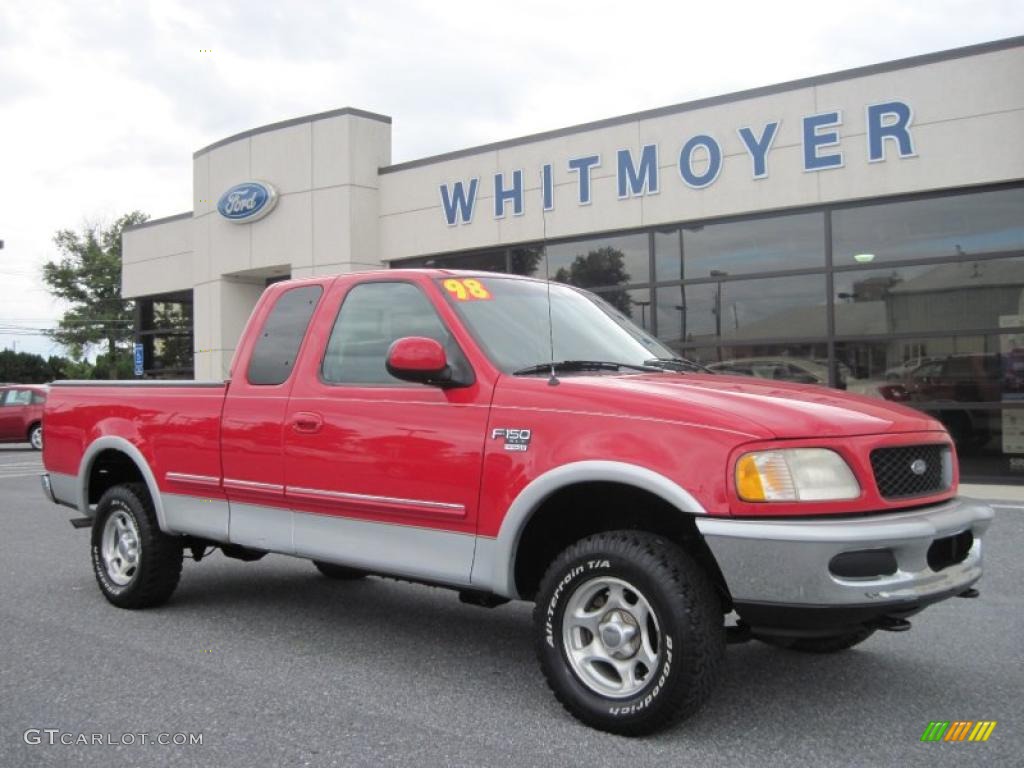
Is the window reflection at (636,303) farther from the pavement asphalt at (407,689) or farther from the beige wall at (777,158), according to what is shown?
the pavement asphalt at (407,689)

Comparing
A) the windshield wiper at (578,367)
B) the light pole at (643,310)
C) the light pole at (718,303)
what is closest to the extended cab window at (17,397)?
the light pole at (643,310)

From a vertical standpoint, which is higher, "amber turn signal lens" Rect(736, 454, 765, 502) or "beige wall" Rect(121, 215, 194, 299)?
"beige wall" Rect(121, 215, 194, 299)

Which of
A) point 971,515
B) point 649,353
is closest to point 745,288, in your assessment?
point 649,353

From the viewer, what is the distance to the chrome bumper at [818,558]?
3.22 m

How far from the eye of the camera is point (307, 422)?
4.68 meters

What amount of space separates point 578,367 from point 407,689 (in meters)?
1.61

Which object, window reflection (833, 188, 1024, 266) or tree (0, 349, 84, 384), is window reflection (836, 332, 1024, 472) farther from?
tree (0, 349, 84, 384)

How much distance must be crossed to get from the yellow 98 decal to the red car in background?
19.9m

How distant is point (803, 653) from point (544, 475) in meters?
1.87

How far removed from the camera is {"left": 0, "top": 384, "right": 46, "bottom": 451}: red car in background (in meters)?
21.7

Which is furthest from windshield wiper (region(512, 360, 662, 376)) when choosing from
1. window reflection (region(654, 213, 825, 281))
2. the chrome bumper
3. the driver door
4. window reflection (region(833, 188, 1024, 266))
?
window reflection (region(654, 213, 825, 281))

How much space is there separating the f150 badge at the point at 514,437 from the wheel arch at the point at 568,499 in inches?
6.7

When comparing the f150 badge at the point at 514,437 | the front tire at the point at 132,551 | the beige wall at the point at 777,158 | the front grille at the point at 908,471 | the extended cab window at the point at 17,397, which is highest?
the beige wall at the point at 777,158

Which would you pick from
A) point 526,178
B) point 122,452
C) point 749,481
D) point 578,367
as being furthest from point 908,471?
point 526,178
